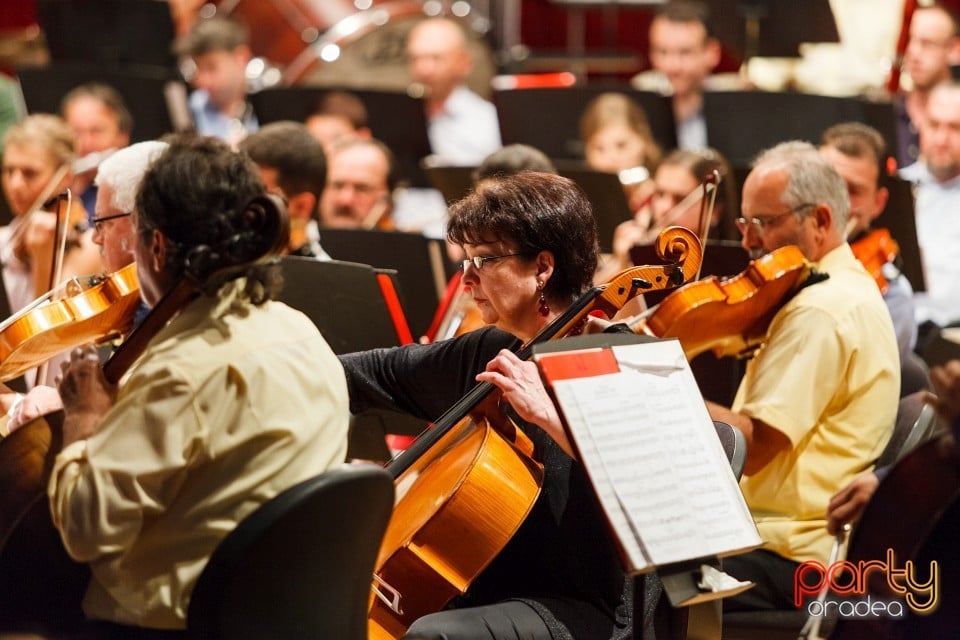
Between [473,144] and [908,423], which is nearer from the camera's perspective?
[908,423]

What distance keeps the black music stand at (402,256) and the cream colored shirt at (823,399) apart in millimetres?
1295

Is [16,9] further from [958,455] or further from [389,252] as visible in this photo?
[958,455]

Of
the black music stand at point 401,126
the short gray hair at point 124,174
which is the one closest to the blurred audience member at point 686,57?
the black music stand at point 401,126

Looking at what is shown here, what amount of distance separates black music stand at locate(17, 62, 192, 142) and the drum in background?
1057 mm

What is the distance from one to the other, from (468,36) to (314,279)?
15.3 feet

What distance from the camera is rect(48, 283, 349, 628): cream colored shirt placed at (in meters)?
1.78

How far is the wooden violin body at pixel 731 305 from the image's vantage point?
8.91 feet

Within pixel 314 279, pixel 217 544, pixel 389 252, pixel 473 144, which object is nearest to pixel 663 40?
pixel 473 144

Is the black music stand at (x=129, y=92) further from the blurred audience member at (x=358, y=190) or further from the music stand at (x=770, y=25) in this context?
the music stand at (x=770, y=25)

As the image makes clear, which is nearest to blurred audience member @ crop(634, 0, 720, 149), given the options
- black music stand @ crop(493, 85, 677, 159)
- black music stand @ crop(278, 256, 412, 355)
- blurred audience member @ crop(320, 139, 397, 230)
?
black music stand @ crop(493, 85, 677, 159)

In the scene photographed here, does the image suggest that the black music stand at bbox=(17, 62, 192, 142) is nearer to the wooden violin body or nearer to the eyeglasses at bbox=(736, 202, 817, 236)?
the eyeglasses at bbox=(736, 202, 817, 236)

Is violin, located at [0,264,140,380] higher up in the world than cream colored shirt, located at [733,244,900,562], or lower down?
higher up

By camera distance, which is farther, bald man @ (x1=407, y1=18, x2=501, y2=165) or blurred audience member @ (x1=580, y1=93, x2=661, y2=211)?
bald man @ (x1=407, y1=18, x2=501, y2=165)

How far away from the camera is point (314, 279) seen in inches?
123
